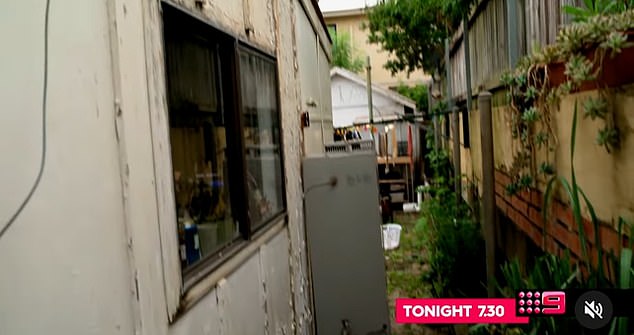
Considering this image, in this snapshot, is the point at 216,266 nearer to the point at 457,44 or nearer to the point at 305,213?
the point at 305,213

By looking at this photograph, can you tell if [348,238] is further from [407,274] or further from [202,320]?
[407,274]

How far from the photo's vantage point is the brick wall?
2.09 meters

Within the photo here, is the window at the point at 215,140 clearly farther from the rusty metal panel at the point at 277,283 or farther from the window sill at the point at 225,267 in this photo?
the rusty metal panel at the point at 277,283

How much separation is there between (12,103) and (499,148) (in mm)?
4080

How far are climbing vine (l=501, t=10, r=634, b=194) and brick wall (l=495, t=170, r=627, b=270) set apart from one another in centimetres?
16

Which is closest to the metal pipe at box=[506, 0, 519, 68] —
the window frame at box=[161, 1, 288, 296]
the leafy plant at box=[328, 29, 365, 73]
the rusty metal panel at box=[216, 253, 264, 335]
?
the window frame at box=[161, 1, 288, 296]

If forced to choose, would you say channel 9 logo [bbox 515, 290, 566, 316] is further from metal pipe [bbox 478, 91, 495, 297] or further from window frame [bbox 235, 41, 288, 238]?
metal pipe [bbox 478, 91, 495, 297]

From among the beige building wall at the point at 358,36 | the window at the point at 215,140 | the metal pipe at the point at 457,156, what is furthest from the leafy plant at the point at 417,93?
the window at the point at 215,140

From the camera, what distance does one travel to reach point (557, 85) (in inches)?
102

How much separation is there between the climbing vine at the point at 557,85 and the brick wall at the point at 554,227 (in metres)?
0.16

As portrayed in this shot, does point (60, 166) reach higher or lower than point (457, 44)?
lower

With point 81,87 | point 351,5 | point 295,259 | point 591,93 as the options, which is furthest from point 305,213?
point 351,5

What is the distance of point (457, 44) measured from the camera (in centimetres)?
780

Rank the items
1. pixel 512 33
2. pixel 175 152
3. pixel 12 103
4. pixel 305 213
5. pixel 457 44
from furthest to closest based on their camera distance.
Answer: pixel 457 44 → pixel 305 213 → pixel 512 33 → pixel 175 152 → pixel 12 103
